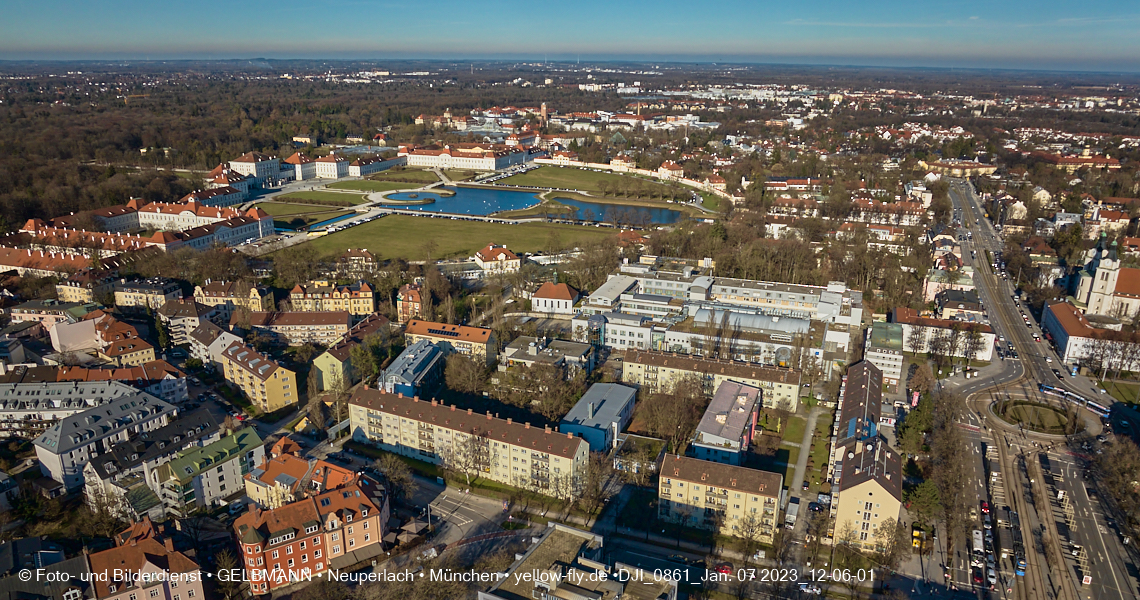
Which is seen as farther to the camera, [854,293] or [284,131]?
[284,131]

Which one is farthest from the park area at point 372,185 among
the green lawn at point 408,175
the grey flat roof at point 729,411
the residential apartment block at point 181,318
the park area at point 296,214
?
the grey flat roof at point 729,411

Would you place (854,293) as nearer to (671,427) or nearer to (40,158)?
(671,427)

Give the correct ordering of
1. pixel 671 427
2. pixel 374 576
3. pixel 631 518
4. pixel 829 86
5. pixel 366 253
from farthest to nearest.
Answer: pixel 829 86 → pixel 366 253 → pixel 671 427 → pixel 631 518 → pixel 374 576

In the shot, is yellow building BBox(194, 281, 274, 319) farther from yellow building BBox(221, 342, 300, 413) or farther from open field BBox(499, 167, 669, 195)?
open field BBox(499, 167, 669, 195)

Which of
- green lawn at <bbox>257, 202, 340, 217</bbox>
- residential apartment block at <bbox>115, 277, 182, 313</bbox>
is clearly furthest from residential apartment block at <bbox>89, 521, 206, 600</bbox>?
green lawn at <bbox>257, 202, 340, 217</bbox>

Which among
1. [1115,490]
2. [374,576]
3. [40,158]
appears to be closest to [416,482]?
[374,576]

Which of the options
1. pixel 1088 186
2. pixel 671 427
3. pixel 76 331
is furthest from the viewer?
pixel 1088 186

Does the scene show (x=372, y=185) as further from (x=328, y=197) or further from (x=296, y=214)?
(x=296, y=214)
